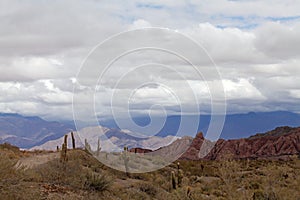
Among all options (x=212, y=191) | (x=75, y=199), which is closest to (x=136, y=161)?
(x=212, y=191)

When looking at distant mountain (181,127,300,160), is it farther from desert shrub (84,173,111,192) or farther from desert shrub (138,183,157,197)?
desert shrub (84,173,111,192)

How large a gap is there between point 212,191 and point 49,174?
1218 centimetres

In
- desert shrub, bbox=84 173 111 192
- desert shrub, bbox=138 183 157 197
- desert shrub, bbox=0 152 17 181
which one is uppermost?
desert shrub, bbox=0 152 17 181

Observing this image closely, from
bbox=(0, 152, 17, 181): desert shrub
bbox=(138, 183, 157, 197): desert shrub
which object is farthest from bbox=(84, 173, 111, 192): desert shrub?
bbox=(0, 152, 17, 181): desert shrub

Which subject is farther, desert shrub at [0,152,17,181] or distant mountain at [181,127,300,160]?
distant mountain at [181,127,300,160]

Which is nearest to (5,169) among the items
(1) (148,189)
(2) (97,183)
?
(2) (97,183)

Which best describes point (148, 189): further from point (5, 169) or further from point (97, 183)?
point (5, 169)

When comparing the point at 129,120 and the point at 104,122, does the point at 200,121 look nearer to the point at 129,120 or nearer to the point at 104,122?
the point at 129,120

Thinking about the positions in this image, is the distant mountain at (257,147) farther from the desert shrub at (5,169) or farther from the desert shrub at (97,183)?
the desert shrub at (5,169)

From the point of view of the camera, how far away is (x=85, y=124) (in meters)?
22.1

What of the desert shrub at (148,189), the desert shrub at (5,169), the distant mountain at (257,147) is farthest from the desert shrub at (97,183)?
the distant mountain at (257,147)

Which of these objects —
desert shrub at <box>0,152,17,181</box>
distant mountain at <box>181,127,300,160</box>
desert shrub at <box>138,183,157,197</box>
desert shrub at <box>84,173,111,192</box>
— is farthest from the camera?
distant mountain at <box>181,127,300,160</box>

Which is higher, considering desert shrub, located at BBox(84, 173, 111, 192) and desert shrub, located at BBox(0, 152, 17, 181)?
desert shrub, located at BBox(0, 152, 17, 181)

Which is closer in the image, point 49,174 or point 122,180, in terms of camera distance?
point 49,174
